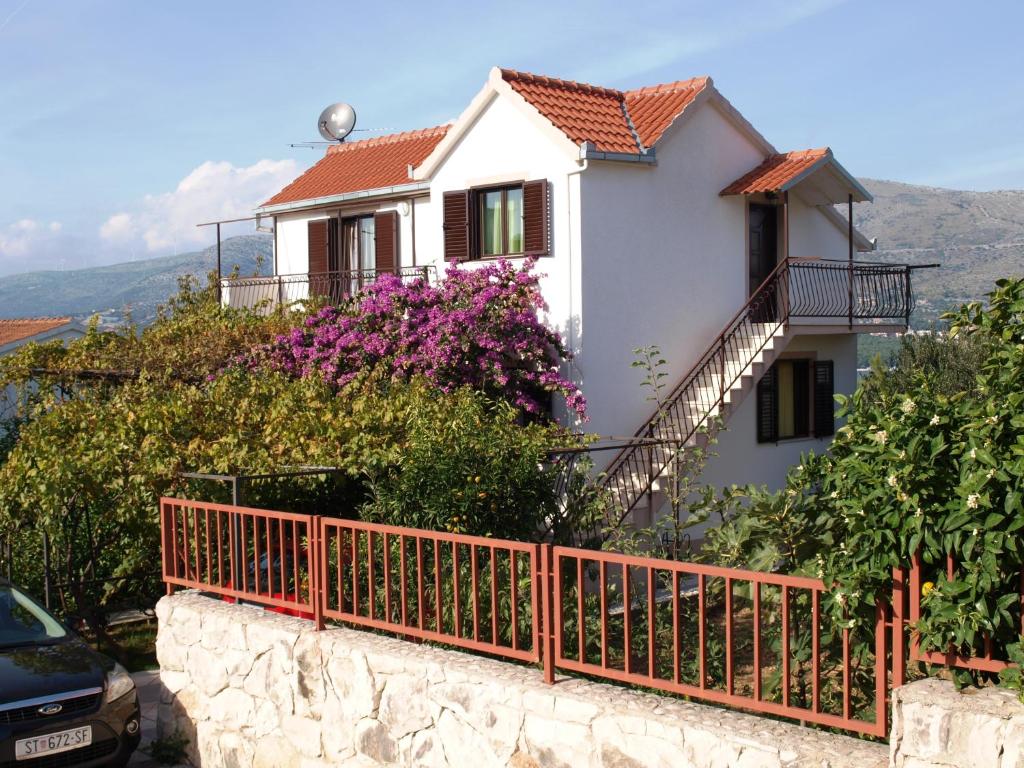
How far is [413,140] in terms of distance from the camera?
75.5 feet

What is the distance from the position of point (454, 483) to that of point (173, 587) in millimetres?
2490

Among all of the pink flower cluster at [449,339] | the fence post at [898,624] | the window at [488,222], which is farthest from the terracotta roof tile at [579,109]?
the fence post at [898,624]

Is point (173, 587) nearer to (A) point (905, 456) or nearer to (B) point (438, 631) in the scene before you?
(B) point (438, 631)

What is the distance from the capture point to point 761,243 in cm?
2019

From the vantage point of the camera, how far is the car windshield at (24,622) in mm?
8461

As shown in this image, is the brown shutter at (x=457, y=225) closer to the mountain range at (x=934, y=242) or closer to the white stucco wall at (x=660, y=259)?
the white stucco wall at (x=660, y=259)

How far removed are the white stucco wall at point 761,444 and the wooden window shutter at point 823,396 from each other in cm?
14

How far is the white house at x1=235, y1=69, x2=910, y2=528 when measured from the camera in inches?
664

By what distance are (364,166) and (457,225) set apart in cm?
515

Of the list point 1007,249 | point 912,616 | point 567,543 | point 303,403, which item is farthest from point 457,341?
point 1007,249

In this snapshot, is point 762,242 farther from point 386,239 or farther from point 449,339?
point 449,339

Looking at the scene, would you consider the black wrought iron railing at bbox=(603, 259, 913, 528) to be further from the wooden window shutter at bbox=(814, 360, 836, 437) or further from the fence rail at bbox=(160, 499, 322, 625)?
the fence rail at bbox=(160, 499, 322, 625)

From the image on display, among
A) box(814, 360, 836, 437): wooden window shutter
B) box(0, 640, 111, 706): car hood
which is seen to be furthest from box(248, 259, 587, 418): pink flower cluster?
box(0, 640, 111, 706): car hood

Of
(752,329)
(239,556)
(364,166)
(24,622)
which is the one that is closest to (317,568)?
(239,556)
